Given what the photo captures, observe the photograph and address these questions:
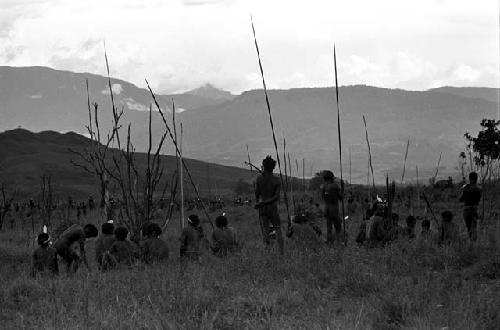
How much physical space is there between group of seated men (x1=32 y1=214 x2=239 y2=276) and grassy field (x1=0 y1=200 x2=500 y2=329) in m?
0.59

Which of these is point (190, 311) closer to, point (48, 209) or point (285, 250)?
point (285, 250)

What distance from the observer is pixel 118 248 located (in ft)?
32.7

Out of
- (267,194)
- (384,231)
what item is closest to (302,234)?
(267,194)

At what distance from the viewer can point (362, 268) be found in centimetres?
805

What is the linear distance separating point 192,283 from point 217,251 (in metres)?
3.41

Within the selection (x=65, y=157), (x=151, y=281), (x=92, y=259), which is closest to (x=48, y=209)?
(x=92, y=259)

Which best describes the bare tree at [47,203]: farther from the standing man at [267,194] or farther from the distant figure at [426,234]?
the distant figure at [426,234]

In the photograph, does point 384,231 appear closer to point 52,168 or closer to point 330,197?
point 330,197

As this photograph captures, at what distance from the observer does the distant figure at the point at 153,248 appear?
991 cm

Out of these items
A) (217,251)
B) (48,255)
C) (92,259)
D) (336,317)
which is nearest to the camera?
(336,317)

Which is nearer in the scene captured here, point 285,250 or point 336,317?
point 336,317

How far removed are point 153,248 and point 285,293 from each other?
3454mm

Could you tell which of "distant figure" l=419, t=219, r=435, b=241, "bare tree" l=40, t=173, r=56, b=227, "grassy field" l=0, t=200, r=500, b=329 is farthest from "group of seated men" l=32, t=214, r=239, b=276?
"bare tree" l=40, t=173, r=56, b=227

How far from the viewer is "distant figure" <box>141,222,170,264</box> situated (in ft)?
32.5
